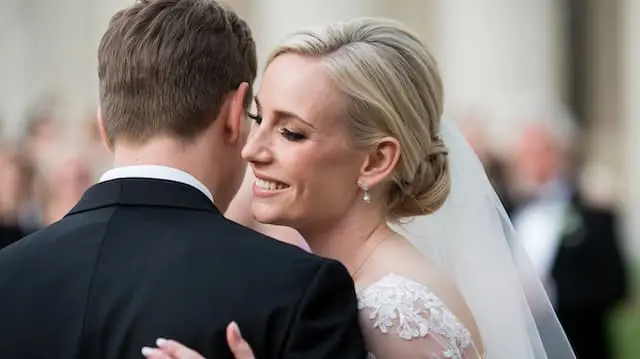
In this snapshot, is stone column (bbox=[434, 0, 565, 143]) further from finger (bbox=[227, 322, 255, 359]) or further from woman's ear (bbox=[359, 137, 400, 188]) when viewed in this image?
finger (bbox=[227, 322, 255, 359])

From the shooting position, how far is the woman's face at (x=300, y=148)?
12.5ft

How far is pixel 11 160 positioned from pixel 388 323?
6533 mm

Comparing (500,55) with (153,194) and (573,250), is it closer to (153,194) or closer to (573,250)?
(573,250)

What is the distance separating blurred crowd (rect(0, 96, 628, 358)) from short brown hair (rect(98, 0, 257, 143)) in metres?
4.85

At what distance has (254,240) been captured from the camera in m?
3.38

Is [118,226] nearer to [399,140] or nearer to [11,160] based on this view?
[399,140]

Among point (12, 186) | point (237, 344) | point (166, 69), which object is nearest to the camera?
point (237, 344)

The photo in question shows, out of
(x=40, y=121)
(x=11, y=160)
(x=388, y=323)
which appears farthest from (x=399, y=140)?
(x=40, y=121)

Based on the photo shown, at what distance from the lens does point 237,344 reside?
3.24m

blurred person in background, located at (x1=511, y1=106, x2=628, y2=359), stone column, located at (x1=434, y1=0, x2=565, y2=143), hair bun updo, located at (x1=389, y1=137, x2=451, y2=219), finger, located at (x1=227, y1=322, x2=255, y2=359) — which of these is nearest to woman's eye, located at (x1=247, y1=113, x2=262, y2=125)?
hair bun updo, located at (x1=389, y1=137, x2=451, y2=219)

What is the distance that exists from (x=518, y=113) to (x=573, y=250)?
25.6 feet

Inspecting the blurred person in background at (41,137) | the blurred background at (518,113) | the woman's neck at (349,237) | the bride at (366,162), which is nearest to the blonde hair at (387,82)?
the bride at (366,162)

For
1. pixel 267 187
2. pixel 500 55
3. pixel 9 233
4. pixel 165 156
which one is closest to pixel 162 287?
pixel 165 156

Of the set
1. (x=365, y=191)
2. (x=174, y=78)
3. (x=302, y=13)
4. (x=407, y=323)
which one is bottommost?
(x=302, y=13)
